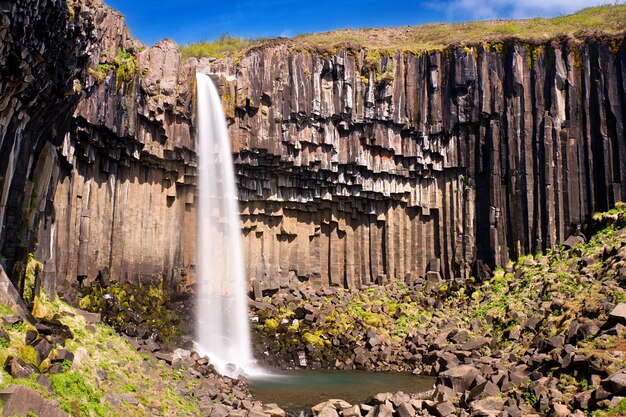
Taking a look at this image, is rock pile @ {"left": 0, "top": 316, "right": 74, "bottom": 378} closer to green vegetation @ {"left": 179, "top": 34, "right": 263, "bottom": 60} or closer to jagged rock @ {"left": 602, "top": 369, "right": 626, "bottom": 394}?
jagged rock @ {"left": 602, "top": 369, "right": 626, "bottom": 394}

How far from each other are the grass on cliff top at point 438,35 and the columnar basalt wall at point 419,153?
35.3 inches

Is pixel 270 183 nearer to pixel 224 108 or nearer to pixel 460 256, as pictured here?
pixel 224 108

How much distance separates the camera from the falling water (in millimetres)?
29000

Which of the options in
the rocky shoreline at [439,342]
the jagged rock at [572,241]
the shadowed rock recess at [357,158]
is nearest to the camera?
the rocky shoreline at [439,342]

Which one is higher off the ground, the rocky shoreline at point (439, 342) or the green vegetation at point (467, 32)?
the green vegetation at point (467, 32)

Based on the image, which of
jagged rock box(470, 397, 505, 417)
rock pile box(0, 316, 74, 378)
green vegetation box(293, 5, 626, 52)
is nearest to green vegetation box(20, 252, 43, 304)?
rock pile box(0, 316, 74, 378)

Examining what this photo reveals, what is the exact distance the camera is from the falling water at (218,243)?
29000 millimetres

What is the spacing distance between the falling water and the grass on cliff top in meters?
5.19

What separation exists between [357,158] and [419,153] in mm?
3812

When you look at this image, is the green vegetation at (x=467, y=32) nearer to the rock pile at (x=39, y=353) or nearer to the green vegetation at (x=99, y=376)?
the green vegetation at (x=99, y=376)

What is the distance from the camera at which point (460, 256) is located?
3503 cm

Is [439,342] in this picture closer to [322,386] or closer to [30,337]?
[322,386]

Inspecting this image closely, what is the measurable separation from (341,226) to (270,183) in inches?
214

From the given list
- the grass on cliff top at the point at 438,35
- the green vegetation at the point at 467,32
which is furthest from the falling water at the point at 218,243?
the green vegetation at the point at 467,32
